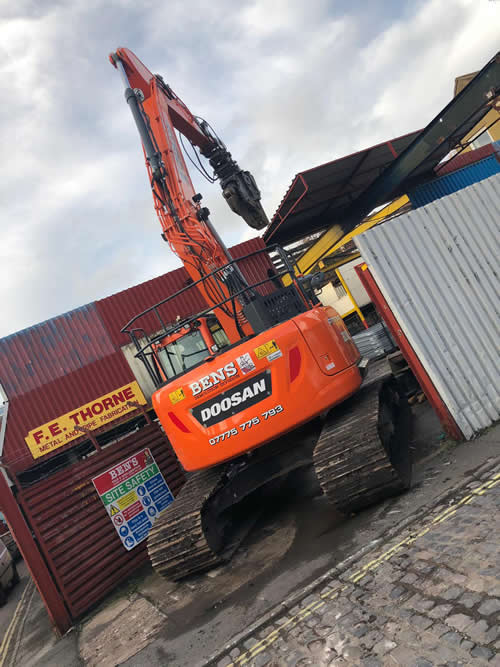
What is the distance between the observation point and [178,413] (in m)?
6.40

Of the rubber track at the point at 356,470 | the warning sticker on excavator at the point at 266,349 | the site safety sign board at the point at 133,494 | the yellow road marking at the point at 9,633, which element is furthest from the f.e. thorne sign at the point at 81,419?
the rubber track at the point at 356,470

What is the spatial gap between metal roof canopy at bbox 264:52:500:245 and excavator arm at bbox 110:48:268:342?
4501mm

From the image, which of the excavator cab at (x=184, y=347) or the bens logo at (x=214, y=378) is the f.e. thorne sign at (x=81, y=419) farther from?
the bens logo at (x=214, y=378)

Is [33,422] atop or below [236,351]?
atop

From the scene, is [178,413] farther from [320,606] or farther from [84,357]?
[84,357]

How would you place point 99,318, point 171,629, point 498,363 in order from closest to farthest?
point 171,629, point 498,363, point 99,318

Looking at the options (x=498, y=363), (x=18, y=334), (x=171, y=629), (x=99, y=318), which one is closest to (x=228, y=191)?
(x=498, y=363)

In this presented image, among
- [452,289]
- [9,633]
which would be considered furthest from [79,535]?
[452,289]

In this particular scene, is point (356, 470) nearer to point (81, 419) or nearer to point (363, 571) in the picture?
point (363, 571)

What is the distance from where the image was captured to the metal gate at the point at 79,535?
7.41 metres

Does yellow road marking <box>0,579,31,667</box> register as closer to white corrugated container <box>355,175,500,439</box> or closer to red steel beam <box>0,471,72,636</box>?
red steel beam <box>0,471,72,636</box>

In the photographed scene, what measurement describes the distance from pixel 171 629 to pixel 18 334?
1593 centimetres

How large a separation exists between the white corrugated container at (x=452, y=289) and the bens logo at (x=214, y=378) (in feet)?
7.88

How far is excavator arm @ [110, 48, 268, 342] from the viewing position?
24.2 ft
